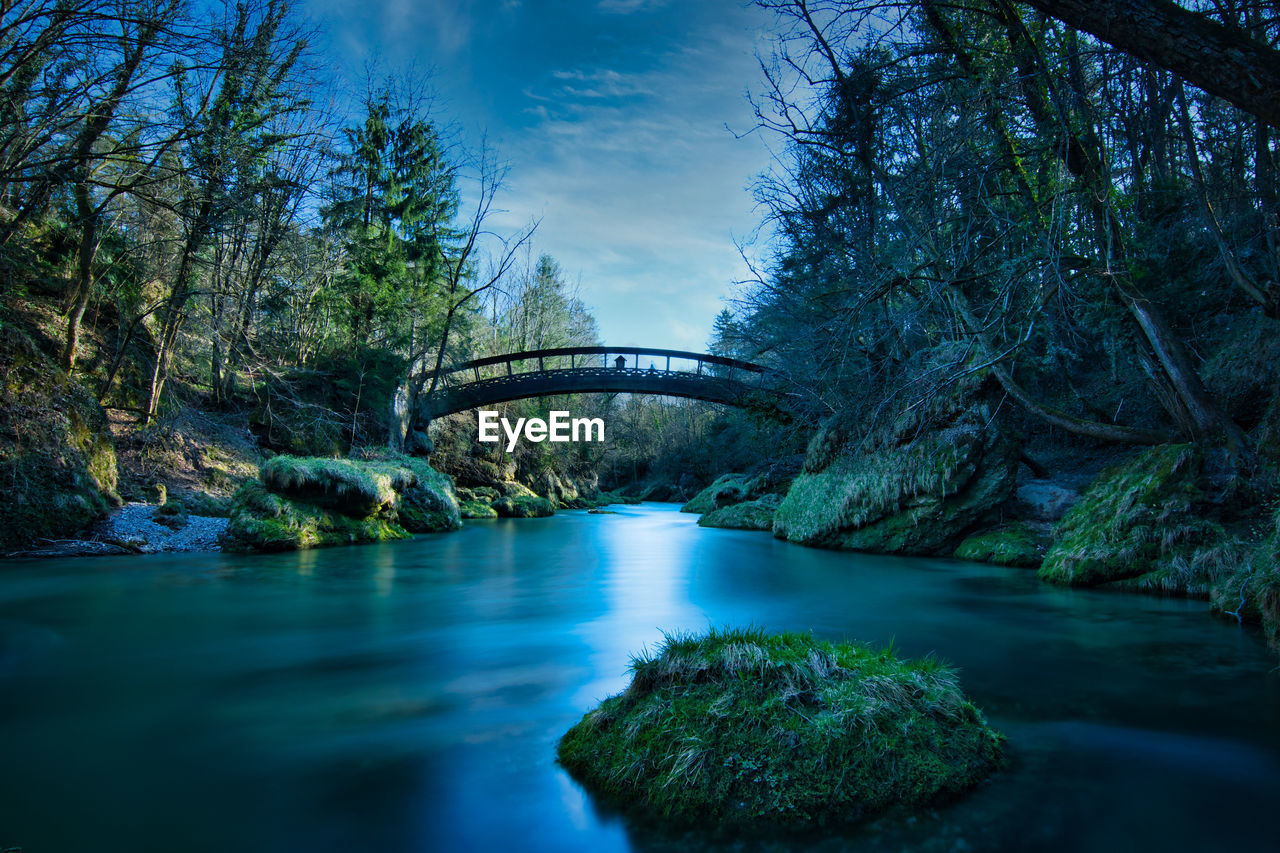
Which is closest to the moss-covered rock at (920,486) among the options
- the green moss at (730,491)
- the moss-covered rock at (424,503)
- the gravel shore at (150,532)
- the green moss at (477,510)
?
the green moss at (730,491)

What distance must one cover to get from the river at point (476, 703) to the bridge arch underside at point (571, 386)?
14085 millimetres

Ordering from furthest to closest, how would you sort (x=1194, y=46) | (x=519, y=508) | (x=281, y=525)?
(x=519, y=508) → (x=281, y=525) → (x=1194, y=46)

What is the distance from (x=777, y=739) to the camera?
111 inches

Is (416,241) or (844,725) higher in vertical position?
(416,241)

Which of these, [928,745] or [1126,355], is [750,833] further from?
[1126,355]

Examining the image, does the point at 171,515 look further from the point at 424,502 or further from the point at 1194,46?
the point at 1194,46

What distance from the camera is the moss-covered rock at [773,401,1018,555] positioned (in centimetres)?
1112

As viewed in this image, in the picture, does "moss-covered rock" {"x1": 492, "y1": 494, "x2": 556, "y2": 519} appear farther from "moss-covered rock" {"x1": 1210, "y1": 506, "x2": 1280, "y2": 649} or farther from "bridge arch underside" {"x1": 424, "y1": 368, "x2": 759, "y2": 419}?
"moss-covered rock" {"x1": 1210, "y1": 506, "x2": 1280, "y2": 649}

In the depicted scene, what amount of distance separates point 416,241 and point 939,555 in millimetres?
20196

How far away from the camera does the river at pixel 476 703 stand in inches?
109

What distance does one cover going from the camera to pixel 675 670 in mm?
3285

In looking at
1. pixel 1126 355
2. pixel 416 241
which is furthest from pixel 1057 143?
pixel 416 241

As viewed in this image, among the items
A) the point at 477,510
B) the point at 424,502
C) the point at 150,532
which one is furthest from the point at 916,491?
the point at 477,510

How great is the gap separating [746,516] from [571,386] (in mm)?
9224
